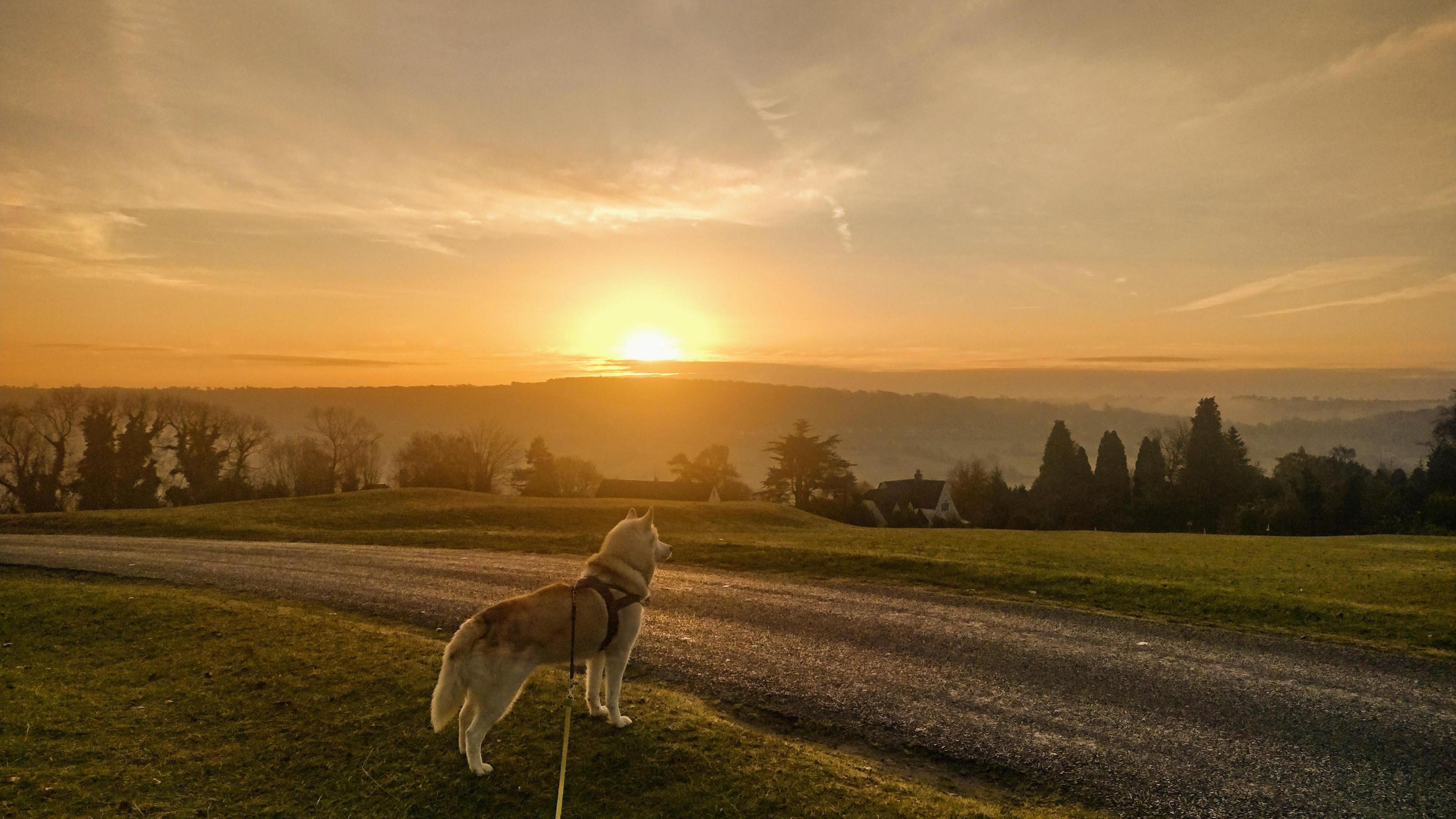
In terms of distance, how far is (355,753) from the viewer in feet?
27.8

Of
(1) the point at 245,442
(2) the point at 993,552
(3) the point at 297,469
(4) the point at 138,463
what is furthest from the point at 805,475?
(4) the point at 138,463

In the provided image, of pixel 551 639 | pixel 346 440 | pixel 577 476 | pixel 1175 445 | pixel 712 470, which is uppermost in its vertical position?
pixel 1175 445

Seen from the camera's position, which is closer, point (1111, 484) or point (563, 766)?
point (563, 766)

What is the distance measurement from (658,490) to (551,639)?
2722 inches

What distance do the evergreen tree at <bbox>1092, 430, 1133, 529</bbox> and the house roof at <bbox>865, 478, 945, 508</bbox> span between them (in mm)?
16719

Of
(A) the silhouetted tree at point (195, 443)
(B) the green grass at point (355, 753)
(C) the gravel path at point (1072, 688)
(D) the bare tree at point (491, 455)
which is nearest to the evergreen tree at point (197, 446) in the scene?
(A) the silhouetted tree at point (195, 443)

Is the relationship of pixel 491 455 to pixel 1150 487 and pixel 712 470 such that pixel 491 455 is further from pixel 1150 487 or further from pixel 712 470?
pixel 1150 487

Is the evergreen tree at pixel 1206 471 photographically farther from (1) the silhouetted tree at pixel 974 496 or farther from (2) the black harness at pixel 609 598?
(2) the black harness at pixel 609 598

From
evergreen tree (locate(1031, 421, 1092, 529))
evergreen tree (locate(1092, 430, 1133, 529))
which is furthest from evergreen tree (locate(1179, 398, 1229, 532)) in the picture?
evergreen tree (locate(1031, 421, 1092, 529))

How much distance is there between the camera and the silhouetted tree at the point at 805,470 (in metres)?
81.1

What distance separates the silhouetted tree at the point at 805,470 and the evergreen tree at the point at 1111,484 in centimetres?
2459

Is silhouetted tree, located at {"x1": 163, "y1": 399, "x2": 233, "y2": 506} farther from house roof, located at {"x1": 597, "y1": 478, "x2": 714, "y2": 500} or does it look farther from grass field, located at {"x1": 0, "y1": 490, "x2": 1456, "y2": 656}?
house roof, located at {"x1": 597, "y1": 478, "x2": 714, "y2": 500}

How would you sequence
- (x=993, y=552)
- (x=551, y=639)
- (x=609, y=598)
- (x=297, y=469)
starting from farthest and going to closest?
(x=297, y=469) → (x=993, y=552) → (x=609, y=598) → (x=551, y=639)

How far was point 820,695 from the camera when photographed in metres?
10.8
